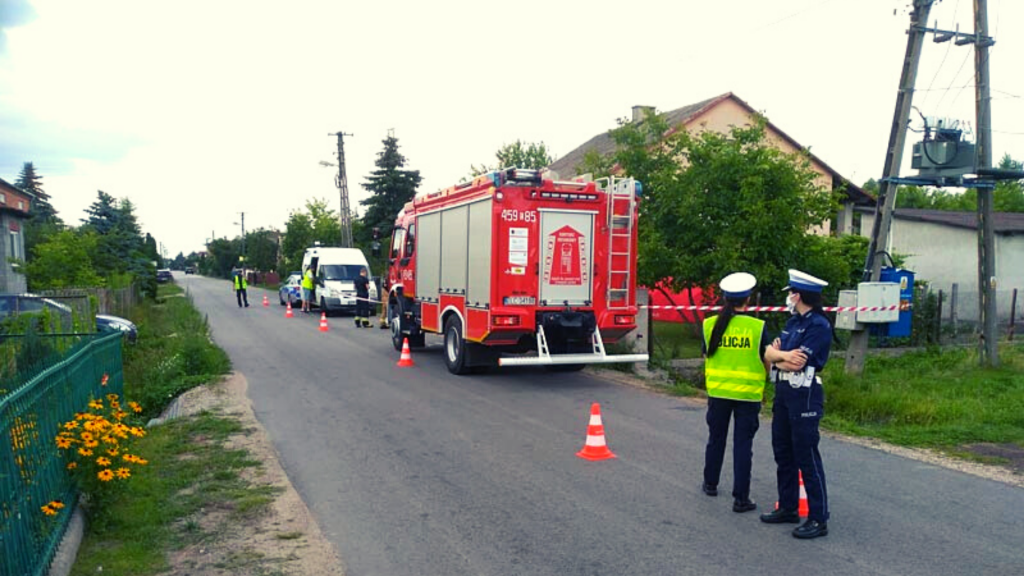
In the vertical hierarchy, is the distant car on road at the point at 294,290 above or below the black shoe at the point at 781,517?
above

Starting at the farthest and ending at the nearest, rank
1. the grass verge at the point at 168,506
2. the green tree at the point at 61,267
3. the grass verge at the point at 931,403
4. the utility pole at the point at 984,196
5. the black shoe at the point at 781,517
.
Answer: the green tree at the point at 61,267 < the utility pole at the point at 984,196 < the grass verge at the point at 931,403 < the black shoe at the point at 781,517 < the grass verge at the point at 168,506

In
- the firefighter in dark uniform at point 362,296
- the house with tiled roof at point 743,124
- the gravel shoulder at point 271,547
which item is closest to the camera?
the gravel shoulder at point 271,547

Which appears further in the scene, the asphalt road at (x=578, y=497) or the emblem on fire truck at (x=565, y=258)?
the emblem on fire truck at (x=565, y=258)

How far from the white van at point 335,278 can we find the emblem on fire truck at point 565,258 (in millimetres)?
17966

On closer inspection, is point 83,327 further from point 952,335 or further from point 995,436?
point 952,335

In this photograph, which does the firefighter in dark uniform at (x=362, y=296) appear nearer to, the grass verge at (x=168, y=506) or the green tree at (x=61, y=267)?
the green tree at (x=61, y=267)

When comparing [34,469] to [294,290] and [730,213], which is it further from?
[294,290]

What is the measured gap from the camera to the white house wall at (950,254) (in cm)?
2634

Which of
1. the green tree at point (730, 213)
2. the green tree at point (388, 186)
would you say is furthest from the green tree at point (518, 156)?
the green tree at point (730, 213)

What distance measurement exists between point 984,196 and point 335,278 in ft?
71.0

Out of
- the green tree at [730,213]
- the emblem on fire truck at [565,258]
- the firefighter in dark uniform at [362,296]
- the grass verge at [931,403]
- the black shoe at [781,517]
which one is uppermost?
the green tree at [730,213]

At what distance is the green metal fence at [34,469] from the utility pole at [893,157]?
38.8 ft

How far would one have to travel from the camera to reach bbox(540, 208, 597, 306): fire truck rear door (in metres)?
12.6

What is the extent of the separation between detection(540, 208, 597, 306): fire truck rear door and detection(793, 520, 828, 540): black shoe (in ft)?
24.2
